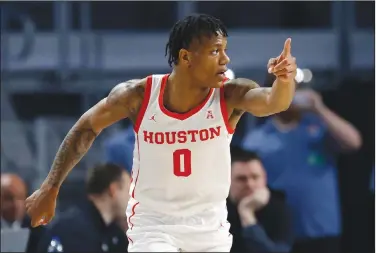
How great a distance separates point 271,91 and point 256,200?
2773mm

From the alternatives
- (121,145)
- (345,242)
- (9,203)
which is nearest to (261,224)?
(345,242)

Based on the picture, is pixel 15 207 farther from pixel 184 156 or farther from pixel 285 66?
pixel 285 66

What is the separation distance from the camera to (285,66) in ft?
12.7

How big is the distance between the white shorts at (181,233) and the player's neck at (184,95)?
0.48m

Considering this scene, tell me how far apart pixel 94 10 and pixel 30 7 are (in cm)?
47

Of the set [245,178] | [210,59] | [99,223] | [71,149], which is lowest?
[99,223]

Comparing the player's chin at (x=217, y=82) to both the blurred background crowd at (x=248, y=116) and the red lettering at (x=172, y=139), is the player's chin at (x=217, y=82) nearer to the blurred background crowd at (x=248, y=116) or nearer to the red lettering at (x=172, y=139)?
the red lettering at (x=172, y=139)

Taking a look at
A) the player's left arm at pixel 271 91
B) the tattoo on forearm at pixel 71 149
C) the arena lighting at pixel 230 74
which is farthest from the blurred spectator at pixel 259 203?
the player's left arm at pixel 271 91

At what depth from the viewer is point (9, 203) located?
674 cm

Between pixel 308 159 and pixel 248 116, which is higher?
pixel 248 116

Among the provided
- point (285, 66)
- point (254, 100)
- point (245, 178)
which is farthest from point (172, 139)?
point (245, 178)

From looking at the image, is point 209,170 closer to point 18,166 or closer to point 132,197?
point 132,197

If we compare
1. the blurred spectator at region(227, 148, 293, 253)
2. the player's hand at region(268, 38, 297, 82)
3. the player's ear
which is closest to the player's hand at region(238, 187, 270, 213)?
the blurred spectator at region(227, 148, 293, 253)

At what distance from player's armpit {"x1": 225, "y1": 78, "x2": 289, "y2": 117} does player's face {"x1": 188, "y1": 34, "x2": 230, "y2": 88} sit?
11 centimetres
